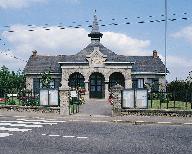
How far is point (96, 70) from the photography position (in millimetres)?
43844

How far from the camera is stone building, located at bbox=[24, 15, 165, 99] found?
4381cm

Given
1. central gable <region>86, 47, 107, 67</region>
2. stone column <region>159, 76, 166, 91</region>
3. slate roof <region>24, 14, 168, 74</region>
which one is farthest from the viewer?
stone column <region>159, 76, 166, 91</region>

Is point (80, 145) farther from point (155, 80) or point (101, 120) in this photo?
point (155, 80)

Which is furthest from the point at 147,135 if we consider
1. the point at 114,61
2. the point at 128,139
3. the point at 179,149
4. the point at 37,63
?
the point at 37,63

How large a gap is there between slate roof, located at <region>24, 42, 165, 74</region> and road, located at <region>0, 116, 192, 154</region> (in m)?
28.4

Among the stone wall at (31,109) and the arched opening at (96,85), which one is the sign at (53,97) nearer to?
the stone wall at (31,109)

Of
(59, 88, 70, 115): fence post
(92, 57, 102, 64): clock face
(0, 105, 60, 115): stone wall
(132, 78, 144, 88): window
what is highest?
(92, 57, 102, 64): clock face

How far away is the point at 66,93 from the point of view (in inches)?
910

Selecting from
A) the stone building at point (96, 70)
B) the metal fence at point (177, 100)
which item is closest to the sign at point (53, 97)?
the metal fence at point (177, 100)

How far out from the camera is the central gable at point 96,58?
4366 centimetres

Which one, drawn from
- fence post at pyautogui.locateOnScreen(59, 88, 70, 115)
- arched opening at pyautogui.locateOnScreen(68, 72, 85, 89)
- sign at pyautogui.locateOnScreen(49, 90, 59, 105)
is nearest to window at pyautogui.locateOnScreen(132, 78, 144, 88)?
arched opening at pyautogui.locateOnScreen(68, 72, 85, 89)

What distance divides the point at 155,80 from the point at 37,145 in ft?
122

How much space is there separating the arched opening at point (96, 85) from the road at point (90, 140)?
28697mm

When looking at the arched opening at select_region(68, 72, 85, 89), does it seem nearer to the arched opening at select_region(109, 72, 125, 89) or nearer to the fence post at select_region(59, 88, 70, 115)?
the arched opening at select_region(109, 72, 125, 89)
